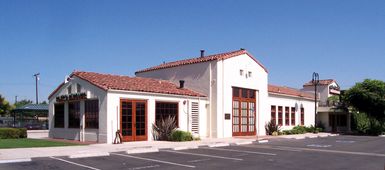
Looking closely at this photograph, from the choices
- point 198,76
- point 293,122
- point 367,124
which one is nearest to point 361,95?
point 367,124

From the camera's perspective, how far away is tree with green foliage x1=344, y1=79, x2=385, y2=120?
114 ft

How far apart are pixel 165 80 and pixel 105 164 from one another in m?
16.4

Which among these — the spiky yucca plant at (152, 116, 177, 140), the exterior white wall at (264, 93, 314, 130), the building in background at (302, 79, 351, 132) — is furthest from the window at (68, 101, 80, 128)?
the building in background at (302, 79, 351, 132)

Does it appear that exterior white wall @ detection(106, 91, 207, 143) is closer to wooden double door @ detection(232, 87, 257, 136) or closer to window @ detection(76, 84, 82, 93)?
wooden double door @ detection(232, 87, 257, 136)

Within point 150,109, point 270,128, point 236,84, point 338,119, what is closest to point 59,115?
point 150,109

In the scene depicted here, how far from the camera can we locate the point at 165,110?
23.0m

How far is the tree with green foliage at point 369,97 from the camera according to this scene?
3484 cm

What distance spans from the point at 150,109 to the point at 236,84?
739 centimetres

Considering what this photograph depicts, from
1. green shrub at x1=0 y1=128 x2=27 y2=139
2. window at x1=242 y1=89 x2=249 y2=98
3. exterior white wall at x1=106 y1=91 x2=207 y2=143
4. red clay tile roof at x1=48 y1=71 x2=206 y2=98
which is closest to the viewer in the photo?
exterior white wall at x1=106 y1=91 x2=207 y2=143

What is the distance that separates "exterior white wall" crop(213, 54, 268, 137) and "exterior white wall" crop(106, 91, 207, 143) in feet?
3.36

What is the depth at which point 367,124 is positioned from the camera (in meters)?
36.4

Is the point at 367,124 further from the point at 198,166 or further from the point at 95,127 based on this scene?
the point at 198,166

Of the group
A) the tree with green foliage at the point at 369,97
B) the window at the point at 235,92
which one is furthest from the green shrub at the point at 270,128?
the tree with green foliage at the point at 369,97

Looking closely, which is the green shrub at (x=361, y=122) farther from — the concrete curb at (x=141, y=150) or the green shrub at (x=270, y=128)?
the concrete curb at (x=141, y=150)
